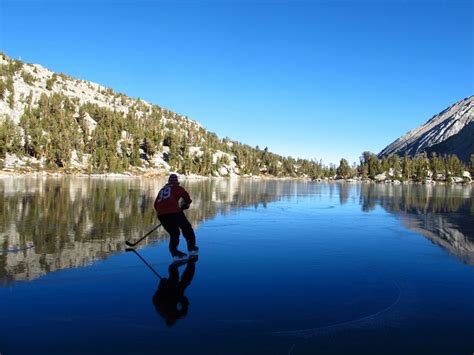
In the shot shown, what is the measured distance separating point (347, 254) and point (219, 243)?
487 centimetres

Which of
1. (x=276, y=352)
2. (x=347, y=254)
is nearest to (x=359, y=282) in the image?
(x=347, y=254)

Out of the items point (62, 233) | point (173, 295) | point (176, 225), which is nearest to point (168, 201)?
point (176, 225)

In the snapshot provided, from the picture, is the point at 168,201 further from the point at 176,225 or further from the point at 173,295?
the point at 173,295

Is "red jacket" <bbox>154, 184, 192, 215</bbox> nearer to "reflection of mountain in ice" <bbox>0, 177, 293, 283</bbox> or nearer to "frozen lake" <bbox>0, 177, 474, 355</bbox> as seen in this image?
"frozen lake" <bbox>0, 177, 474, 355</bbox>

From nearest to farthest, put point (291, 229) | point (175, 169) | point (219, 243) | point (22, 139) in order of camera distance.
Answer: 1. point (219, 243)
2. point (291, 229)
3. point (22, 139)
4. point (175, 169)

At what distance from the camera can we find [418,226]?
22641 mm

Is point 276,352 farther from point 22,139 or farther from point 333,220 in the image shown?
point 22,139

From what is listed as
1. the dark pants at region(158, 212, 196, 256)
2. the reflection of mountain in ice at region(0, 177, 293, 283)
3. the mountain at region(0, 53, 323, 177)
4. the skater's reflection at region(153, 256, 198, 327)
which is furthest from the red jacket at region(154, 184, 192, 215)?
the mountain at region(0, 53, 323, 177)

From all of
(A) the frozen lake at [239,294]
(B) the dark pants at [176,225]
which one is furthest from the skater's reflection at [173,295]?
(B) the dark pants at [176,225]

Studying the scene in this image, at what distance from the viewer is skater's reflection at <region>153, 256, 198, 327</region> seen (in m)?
8.00

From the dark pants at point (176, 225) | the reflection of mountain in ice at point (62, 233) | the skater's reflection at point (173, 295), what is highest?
the dark pants at point (176, 225)

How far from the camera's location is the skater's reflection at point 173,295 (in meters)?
8.00

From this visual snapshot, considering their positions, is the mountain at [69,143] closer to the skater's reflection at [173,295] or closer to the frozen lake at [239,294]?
the frozen lake at [239,294]

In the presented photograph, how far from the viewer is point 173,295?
9.25 meters
